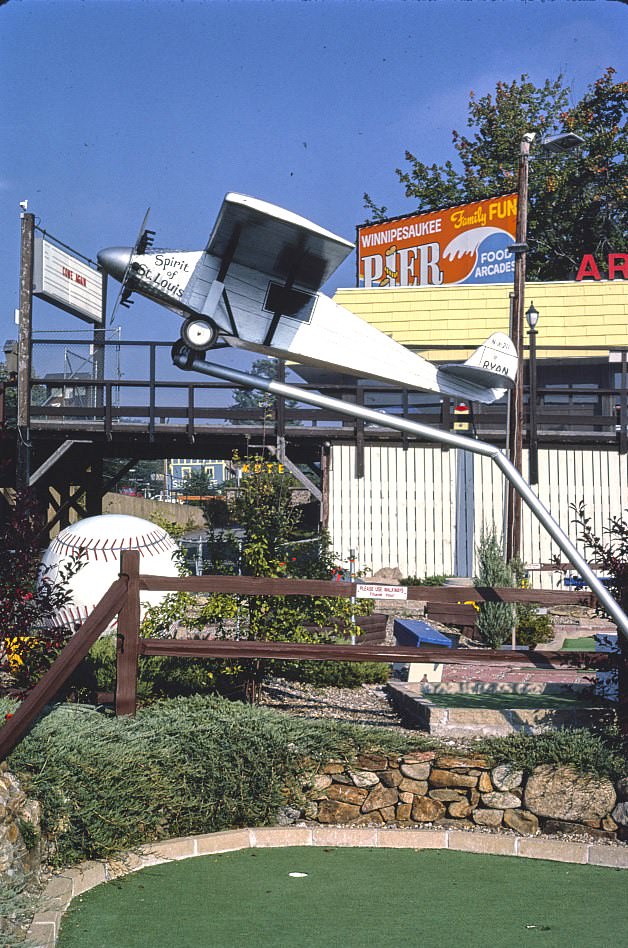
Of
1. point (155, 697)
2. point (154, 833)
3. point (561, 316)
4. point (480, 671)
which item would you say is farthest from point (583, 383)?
point (154, 833)

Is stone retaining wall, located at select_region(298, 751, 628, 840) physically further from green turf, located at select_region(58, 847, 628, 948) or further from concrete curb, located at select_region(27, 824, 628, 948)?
green turf, located at select_region(58, 847, 628, 948)

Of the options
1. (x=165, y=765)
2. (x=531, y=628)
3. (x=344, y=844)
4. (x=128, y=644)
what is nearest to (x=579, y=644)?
(x=531, y=628)

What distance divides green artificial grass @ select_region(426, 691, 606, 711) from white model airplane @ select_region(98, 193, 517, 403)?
3.77 metres

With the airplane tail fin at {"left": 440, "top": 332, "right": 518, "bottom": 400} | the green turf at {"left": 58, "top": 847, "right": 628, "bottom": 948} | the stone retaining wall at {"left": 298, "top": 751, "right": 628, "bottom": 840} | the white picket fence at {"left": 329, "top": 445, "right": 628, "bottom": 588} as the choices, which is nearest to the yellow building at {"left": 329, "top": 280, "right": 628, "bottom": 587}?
the white picket fence at {"left": 329, "top": 445, "right": 628, "bottom": 588}

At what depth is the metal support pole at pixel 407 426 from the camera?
596 cm

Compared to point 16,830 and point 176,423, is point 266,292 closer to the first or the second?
point 16,830

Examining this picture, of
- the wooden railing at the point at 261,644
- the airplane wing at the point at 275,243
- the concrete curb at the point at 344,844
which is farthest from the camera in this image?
the wooden railing at the point at 261,644

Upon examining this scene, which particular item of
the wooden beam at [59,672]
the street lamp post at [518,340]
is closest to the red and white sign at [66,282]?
the street lamp post at [518,340]

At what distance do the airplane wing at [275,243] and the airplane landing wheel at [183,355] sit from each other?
572 mm

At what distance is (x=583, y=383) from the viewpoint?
91.1ft

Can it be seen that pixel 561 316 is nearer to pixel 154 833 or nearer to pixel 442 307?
pixel 442 307

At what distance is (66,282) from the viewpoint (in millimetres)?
21734

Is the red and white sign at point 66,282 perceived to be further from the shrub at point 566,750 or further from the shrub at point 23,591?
the shrub at point 566,750

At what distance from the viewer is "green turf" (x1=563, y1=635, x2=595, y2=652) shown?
14.7 m
